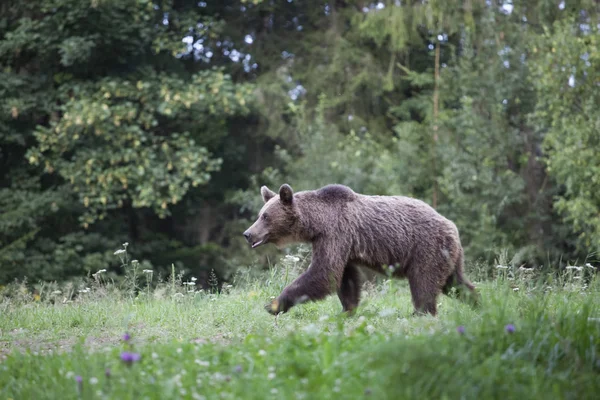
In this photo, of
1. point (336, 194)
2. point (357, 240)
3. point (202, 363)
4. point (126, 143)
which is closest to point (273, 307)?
point (357, 240)

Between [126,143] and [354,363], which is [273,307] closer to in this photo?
[354,363]

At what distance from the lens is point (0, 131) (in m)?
17.8

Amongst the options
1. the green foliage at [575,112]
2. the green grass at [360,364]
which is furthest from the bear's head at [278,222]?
the green foliage at [575,112]

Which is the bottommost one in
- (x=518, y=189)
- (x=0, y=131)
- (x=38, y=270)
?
(x=38, y=270)

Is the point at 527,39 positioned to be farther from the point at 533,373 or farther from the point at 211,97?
the point at 533,373

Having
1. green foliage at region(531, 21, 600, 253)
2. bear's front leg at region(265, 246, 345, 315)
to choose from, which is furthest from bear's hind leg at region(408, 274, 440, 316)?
green foliage at region(531, 21, 600, 253)

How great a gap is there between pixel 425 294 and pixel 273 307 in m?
1.49

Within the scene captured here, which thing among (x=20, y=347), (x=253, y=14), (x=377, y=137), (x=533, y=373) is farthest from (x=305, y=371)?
(x=253, y=14)

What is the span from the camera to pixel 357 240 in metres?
7.71

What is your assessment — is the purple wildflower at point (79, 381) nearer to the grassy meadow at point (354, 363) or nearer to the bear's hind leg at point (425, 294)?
the grassy meadow at point (354, 363)

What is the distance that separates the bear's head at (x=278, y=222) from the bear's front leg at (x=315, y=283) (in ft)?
1.80

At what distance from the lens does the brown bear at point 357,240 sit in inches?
289

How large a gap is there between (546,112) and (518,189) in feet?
7.65

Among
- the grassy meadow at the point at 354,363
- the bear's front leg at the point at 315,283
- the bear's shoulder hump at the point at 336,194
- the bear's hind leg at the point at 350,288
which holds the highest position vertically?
the bear's shoulder hump at the point at 336,194
